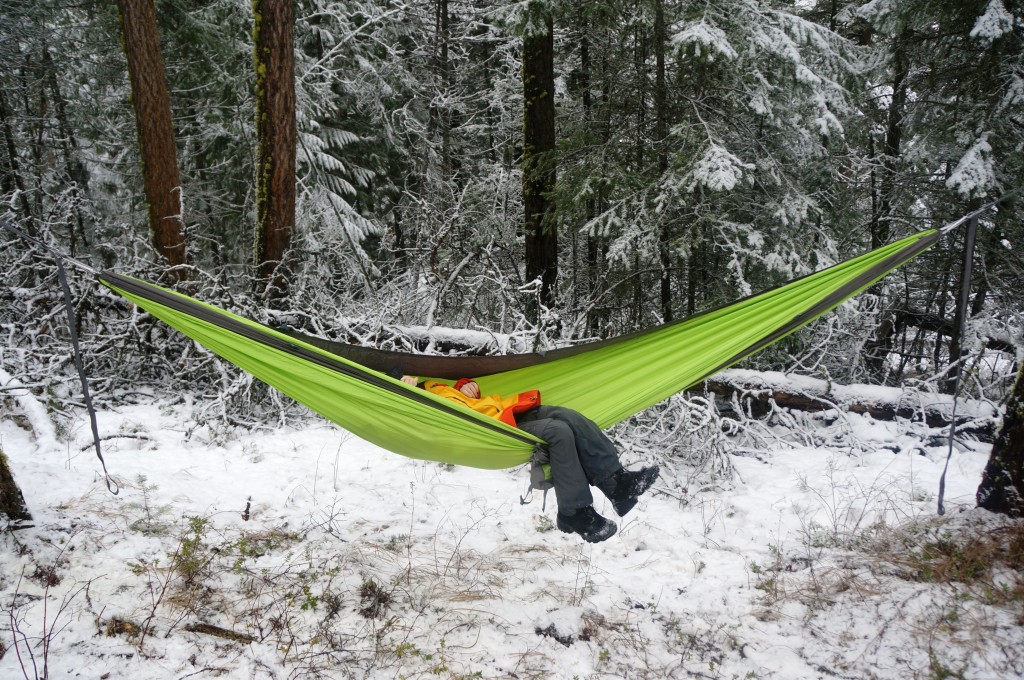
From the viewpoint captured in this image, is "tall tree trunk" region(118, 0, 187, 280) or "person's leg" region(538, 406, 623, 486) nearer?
"person's leg" region(538, 406, 623, 486)

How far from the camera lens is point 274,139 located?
15.0 feet

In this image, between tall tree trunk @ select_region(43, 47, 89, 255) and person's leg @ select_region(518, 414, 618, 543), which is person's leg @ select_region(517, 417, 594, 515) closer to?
person's leg @ select_region(518, 414, 618, 543)

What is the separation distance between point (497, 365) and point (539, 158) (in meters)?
2.66

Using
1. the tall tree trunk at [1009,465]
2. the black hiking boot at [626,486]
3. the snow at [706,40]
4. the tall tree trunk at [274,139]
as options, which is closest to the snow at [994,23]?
the snow at [706,40]

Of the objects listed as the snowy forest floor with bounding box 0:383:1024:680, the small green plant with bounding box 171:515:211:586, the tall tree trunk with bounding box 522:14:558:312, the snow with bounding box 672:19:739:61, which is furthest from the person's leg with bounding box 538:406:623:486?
the tall tree trunk with bounding box 522:14:558:312

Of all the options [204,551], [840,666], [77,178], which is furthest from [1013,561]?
[77,178]

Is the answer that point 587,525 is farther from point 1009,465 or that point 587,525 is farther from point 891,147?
point 891,147

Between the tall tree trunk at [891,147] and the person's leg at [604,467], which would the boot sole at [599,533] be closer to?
the person's leg at [604,467]

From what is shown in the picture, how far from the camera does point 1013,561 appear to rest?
245 centimetres

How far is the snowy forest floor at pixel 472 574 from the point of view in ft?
7.09

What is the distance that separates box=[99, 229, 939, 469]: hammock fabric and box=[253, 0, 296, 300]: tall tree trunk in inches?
72.4

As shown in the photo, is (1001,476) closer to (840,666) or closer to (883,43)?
(840,666)

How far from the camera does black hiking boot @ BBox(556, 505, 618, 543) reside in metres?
2.51

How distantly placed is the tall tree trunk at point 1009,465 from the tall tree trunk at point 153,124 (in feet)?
18.0
